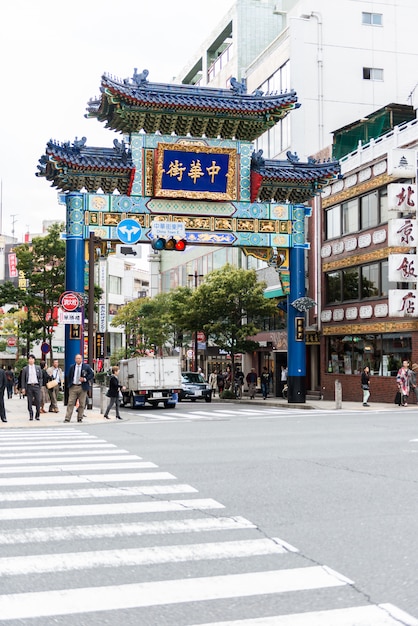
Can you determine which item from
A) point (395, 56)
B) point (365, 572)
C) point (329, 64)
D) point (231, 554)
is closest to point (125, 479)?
point (231, 554)

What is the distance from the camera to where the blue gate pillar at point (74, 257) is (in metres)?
31.8

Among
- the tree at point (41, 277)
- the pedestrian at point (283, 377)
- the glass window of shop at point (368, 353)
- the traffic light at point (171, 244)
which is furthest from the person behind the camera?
the pedestrian at point (283, 377)

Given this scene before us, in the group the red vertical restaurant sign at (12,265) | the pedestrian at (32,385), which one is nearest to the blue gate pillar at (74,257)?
the pedestrian at (32,385)

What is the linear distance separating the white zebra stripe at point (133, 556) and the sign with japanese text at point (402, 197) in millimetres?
26356

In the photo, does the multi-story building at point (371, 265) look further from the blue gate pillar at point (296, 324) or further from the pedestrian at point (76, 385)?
the pedestrian at point (76, 385)

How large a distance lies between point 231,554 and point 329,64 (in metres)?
47.6

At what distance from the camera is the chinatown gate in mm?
32750

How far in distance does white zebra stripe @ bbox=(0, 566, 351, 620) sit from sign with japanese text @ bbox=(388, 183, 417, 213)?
27.2m

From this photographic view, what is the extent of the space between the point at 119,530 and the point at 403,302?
2619 cm

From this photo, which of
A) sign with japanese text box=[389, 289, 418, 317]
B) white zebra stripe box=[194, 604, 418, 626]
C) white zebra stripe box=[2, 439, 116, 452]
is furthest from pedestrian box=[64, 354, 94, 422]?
white zebra stripe box=[194, 604, 418, 626]

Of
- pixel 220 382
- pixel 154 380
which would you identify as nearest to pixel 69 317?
pixel 154 380

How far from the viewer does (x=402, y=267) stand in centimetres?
3198

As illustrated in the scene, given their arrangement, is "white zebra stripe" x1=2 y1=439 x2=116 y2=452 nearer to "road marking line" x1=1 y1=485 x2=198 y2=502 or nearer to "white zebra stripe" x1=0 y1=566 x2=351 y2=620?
"road marking line" x1=1 y1=485 x2=198 y2=502

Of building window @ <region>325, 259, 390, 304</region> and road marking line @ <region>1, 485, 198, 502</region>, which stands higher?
building window @ <region>325, 259, 390, 304</region>
